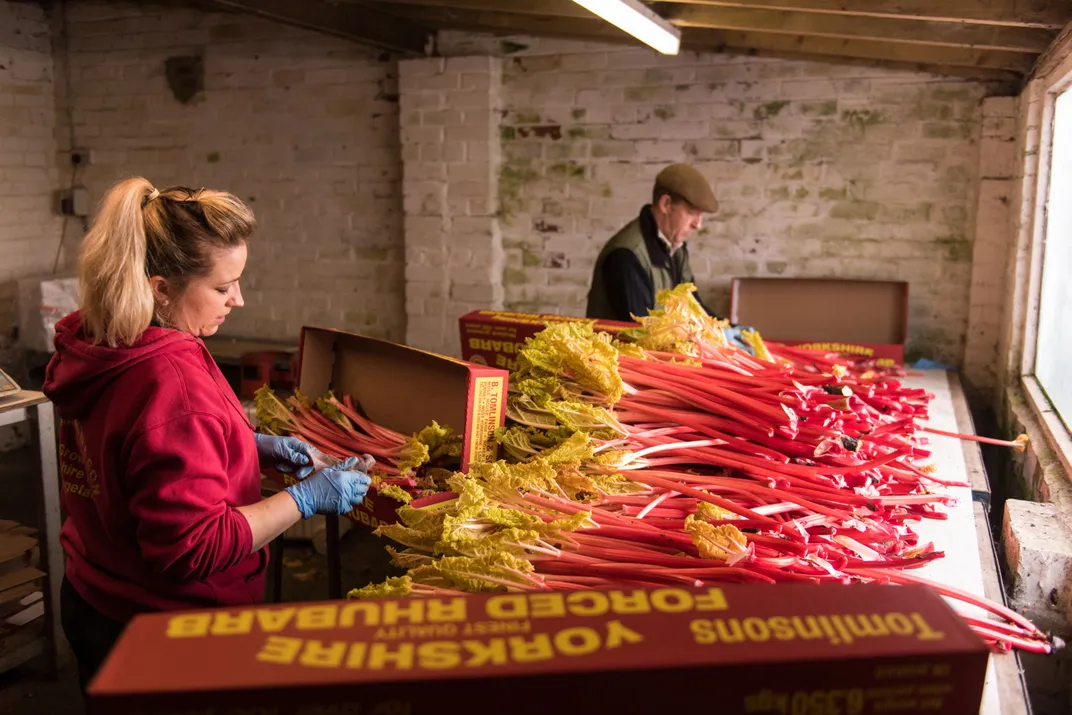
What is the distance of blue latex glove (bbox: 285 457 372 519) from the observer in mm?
2164

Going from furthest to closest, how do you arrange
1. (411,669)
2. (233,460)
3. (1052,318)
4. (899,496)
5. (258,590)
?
(1052,318) → (899,496) → (258,590) → (233,460) → (411,669)

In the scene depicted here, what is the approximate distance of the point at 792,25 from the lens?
4.21 m

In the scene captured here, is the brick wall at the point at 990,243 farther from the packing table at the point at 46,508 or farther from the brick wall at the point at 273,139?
the packing table at the point at 46,508

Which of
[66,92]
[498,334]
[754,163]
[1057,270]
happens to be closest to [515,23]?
[754,163]

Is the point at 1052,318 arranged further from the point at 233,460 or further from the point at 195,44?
the point at 195,44

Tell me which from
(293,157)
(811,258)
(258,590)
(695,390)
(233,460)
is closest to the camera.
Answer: (233,460)

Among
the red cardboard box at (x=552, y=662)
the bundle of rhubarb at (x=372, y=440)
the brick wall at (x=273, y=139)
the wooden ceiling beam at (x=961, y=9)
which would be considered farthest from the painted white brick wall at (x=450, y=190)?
the red cardboard box at (x=552, y=662)

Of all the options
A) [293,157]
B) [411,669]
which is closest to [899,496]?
[411,669]

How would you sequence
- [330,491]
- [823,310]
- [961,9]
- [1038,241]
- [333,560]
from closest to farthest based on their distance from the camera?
[330,491] → [333,560] → [961,9] → [1038,241] → [823,310]

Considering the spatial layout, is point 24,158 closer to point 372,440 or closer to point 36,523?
point 36,523

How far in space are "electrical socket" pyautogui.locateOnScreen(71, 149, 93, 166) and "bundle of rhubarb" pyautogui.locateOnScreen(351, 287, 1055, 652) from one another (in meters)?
5.84

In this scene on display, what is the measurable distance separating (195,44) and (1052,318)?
6.23 meters

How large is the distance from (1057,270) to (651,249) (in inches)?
75.0

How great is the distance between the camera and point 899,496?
8.16ft
